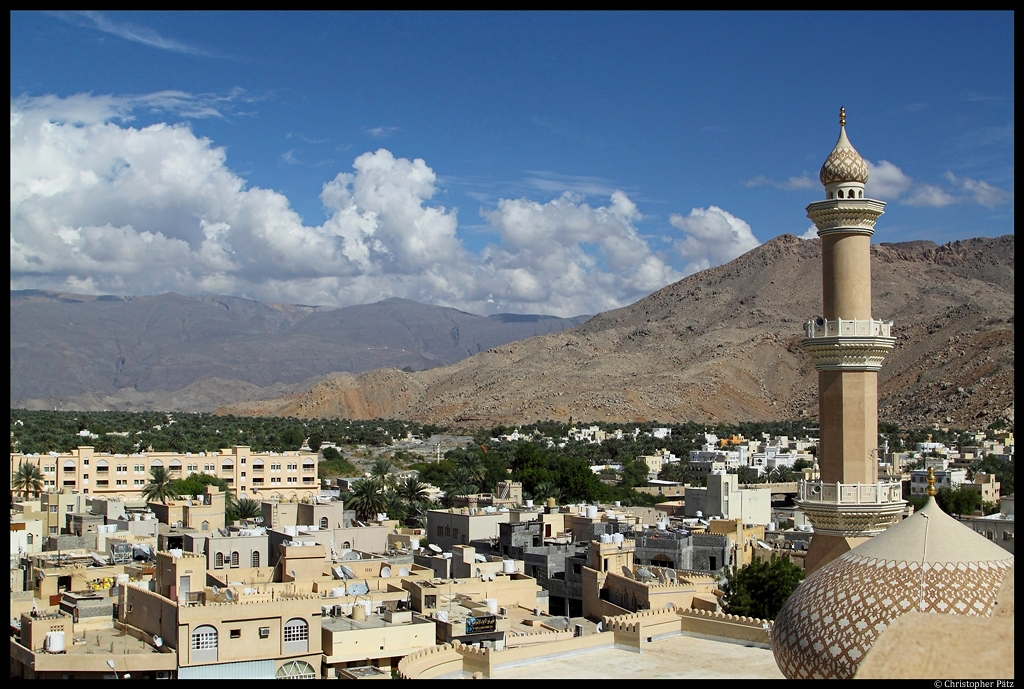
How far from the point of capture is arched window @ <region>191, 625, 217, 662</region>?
16.8 metres

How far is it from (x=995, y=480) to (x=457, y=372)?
295 feet

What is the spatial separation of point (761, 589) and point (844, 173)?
722cm

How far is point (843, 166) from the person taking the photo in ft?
57.2

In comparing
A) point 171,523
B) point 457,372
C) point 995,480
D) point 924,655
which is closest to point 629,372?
point 457,372

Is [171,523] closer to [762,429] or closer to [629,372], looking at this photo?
[762,429]

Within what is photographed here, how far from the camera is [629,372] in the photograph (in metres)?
121

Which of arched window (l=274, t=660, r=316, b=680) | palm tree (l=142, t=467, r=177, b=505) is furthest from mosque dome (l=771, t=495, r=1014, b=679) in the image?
palm tree (l=142, t=467, r=177, b=505)

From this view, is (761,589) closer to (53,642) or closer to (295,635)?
(295,635)

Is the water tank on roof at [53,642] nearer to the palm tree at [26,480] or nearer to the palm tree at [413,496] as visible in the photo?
the palm tree at [413,496]

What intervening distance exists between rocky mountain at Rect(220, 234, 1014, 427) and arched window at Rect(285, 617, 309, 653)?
7771 cm

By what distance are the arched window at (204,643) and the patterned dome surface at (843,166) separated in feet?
34.4

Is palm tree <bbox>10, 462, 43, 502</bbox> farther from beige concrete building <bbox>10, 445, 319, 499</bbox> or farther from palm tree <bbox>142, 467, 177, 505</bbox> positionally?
palm tree <bbox>142, 467, 177, 505</bbox>

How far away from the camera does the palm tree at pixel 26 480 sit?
3909 cm

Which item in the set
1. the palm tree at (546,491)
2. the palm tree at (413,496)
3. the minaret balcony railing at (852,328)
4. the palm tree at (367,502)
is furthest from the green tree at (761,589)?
the palm tree at (546,491)
